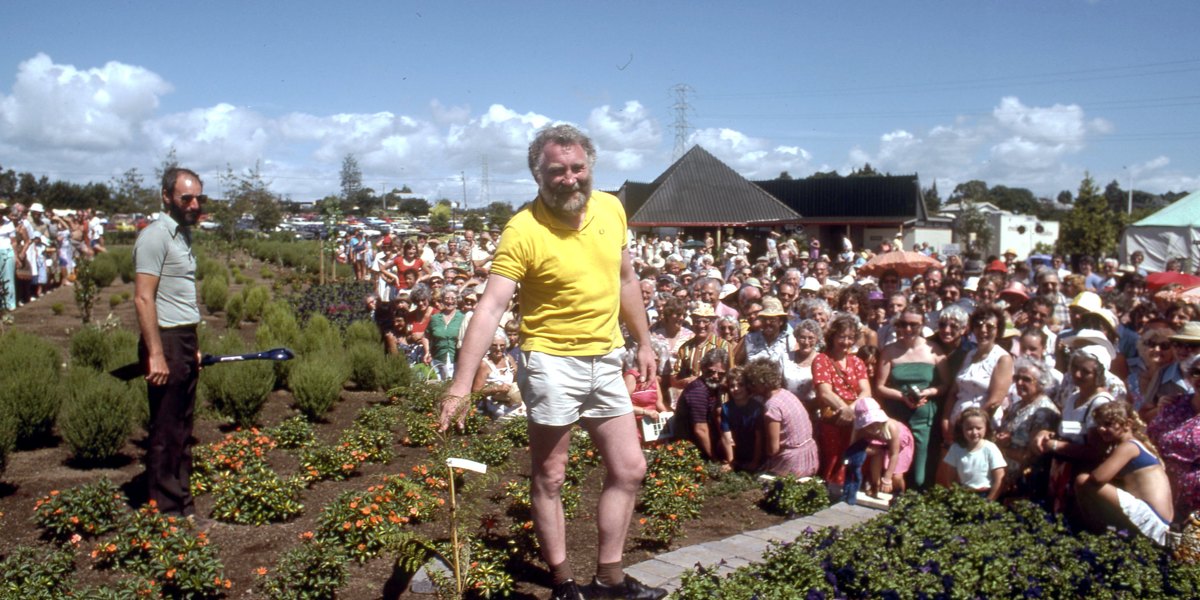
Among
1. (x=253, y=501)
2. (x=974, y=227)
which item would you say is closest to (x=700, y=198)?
(x=974, y=227)

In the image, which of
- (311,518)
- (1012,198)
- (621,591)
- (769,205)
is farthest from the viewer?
(1012,198)

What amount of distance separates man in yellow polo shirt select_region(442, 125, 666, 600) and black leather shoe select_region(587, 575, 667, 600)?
7 cm

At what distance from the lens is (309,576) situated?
4188 millimetres

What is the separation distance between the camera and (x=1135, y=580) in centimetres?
434

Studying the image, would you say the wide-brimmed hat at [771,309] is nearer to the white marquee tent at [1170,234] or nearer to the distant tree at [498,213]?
the distant tree at [498,213]

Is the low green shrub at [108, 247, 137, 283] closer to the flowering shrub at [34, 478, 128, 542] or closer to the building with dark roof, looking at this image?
the flowering shrub at [34, 478, 128, 542]

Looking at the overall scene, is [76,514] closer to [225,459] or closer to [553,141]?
[225,459]

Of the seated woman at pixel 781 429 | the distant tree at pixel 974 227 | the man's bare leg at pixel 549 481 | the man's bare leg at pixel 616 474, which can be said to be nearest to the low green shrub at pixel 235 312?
the seated woman at pixel 781 429

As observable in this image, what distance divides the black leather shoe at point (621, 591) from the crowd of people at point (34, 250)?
1093 centimetres

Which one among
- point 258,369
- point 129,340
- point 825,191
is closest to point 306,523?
point 258,369

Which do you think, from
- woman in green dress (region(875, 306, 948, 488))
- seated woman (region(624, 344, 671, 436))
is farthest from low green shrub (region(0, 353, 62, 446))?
woman in green dress (region(875, 306, 948, 488))

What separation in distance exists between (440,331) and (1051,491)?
19.5 ft

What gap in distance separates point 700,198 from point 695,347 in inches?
1579

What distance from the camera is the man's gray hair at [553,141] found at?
11.7 feet
